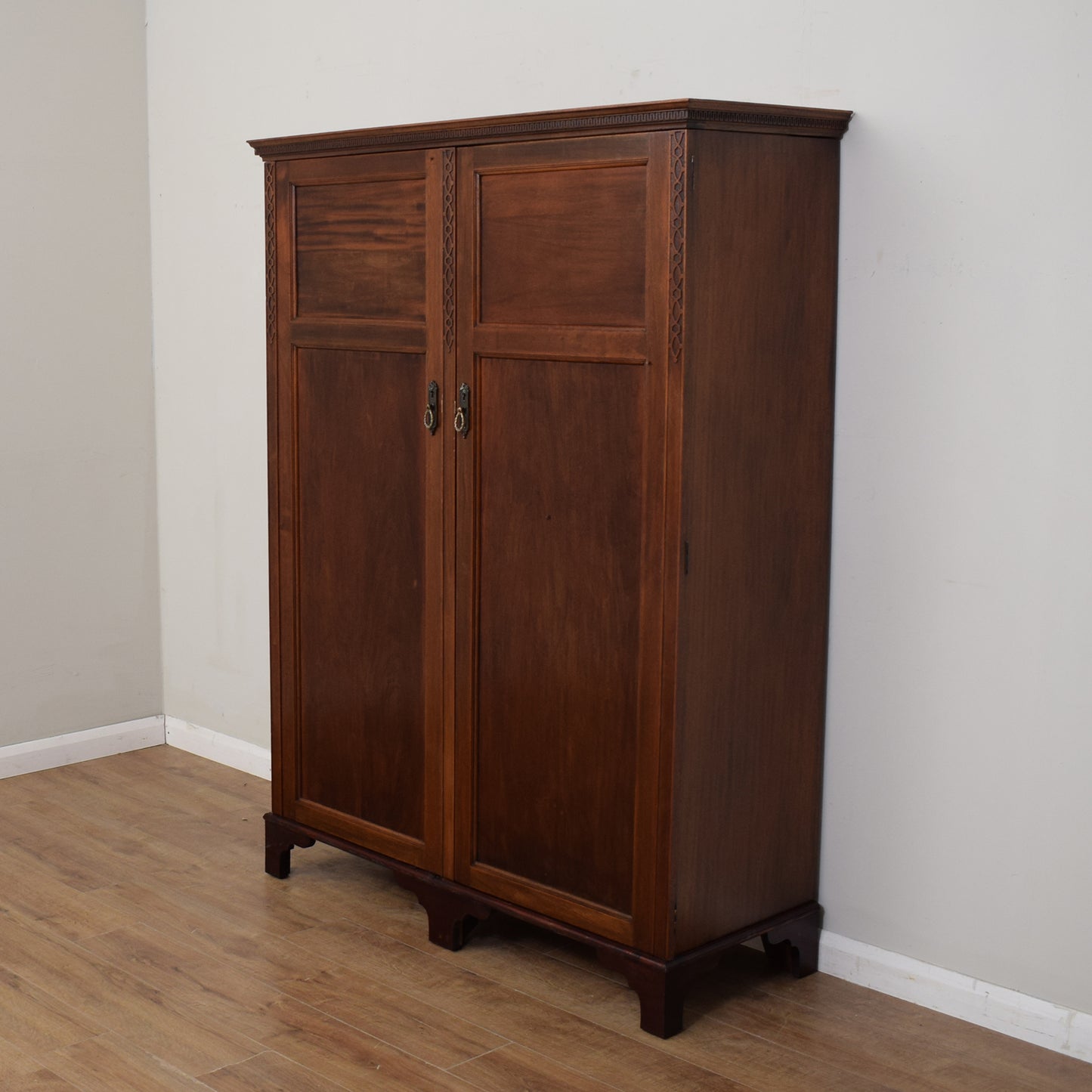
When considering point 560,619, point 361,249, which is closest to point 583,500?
point 560,619

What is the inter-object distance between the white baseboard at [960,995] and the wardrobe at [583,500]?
0.07 meters

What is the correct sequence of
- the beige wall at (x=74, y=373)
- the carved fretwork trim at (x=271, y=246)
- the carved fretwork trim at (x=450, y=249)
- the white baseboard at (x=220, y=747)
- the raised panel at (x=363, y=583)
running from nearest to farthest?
the carved fretwork trim at (x=450, y=249)
the raised panel at (x=363, y=583)
the carved fretwork trim at (x=271, y=246)
the beige wall at (x=74, y=373)
the white baseboard at (x=220, y=747)

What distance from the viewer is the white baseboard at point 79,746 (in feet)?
13.5

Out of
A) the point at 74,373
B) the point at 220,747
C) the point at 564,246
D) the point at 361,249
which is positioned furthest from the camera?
the point at 220,747

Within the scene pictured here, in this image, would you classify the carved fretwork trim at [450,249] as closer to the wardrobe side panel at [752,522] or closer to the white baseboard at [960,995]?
the wardrobe side panel at [752,522]

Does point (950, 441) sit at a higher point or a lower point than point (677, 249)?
lower

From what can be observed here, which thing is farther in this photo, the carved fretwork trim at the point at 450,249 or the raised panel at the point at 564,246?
the carved fretwork trim at the point at 450,249

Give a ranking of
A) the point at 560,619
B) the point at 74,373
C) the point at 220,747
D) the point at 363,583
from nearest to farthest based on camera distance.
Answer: the point at 560,619 < the point at 363,583 < the point at 74,373 < the point at 220,747

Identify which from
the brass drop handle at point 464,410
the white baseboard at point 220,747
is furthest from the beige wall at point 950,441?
the white baseboard at point 220,747

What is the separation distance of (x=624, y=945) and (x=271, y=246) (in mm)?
1702

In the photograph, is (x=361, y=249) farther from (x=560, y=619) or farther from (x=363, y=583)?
(x=560, y=619)

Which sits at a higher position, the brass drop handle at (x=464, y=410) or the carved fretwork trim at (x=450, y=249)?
the carved fretwork trim at (x=450, y=249)

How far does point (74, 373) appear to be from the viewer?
4172 millimetres

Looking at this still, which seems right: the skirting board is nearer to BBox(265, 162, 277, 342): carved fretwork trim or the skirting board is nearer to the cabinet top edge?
the cabinet top edge
